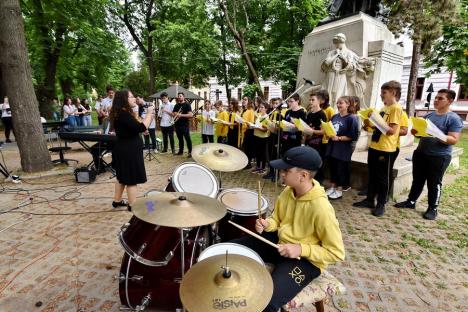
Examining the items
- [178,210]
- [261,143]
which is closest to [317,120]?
[261,143]

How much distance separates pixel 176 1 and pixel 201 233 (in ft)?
62.5

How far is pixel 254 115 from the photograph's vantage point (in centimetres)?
789

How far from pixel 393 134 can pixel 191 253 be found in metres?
3.79

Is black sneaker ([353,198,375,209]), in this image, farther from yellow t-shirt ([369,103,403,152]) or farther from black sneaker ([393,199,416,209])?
yellow t-shirt ([369,103,403,152])

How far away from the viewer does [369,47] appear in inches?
270

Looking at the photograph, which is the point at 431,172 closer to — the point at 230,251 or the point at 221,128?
the point at 230,251

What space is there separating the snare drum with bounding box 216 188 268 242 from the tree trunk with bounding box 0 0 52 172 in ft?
20.8

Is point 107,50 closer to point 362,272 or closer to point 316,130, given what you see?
point 316,130

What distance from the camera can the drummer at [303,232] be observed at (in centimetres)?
195

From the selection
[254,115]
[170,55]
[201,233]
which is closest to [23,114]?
[254,115]

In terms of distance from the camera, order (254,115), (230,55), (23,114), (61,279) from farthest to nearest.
→ (230,55)
(254,115)
(23,114)
(61,279)

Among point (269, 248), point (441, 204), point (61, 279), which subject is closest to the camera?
point (269, 248)

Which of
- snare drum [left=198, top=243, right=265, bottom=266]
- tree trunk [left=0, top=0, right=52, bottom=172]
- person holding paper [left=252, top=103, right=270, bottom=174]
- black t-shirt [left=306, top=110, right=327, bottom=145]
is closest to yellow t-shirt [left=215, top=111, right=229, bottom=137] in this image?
person holding paper [left=252, top=103, right=270, bottom=174]

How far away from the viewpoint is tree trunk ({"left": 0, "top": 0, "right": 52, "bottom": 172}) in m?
6.32
